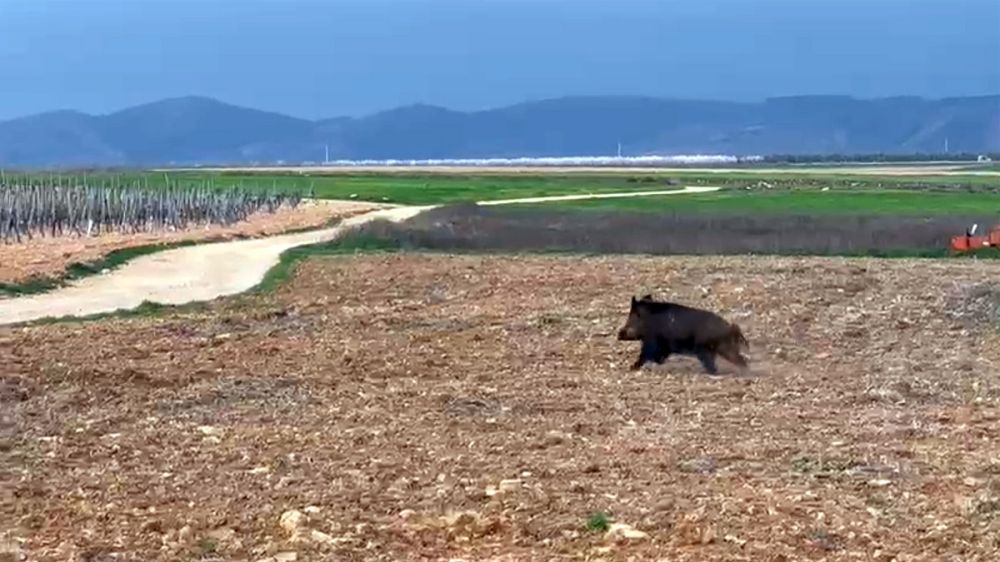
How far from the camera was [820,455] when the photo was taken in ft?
40.7

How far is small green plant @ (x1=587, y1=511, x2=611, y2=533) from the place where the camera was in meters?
9.95

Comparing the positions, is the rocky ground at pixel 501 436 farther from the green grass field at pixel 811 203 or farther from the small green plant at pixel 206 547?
the green grass field at pixel 811 203

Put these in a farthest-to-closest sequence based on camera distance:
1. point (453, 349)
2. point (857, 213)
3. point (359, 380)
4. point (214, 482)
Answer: point (857, 213), point (453, 349), point (359, 380), point (214, 482)

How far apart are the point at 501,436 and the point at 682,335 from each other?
4.55 metres

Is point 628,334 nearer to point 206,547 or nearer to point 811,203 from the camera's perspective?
point 206,547

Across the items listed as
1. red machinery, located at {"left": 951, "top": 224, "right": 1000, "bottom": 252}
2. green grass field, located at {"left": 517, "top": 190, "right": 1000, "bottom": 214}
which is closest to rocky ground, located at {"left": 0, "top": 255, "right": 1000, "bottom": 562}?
red machinery, located at {"left": 951, "top": 224, "right": 1000, "bottom": 252}

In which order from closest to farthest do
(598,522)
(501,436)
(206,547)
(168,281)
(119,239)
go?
(206,547), (598,522), (501,436), (168,281), (119,239)

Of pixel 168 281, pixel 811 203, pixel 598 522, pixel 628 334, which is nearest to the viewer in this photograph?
pixel 598 522

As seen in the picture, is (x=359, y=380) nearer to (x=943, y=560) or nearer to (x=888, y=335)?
(x=888, y=335)

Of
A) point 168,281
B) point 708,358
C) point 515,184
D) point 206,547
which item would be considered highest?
point 515,184

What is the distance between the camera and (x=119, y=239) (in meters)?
49.3

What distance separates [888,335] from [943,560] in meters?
11.2

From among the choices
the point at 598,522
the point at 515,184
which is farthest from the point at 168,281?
the point at 515,184

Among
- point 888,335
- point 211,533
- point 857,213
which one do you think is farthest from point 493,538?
point 857,213
